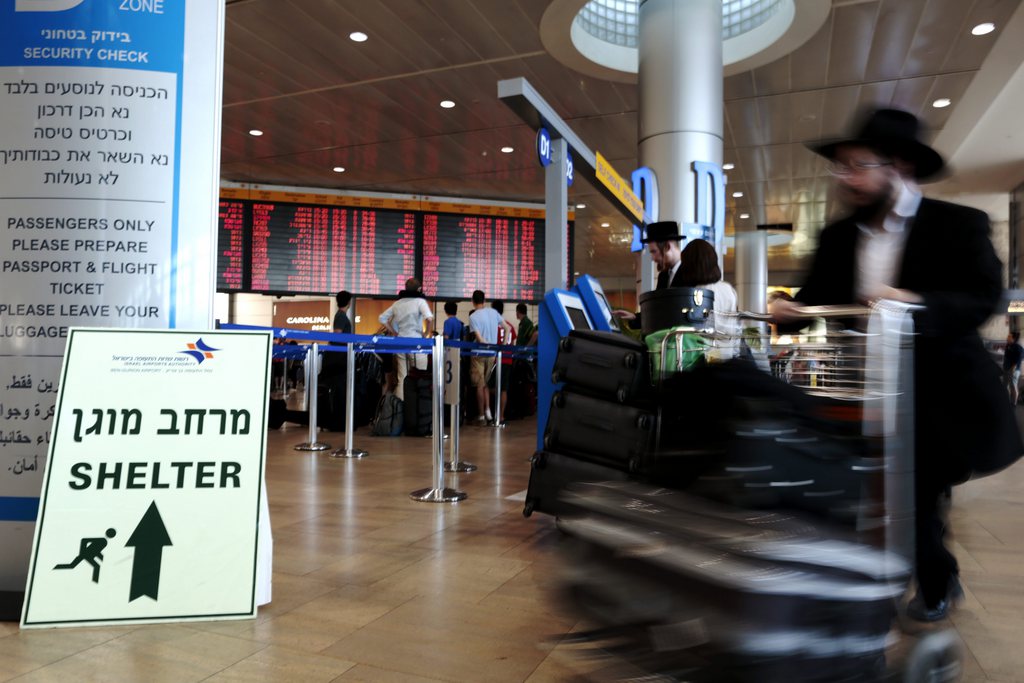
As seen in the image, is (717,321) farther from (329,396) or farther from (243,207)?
(243,207)

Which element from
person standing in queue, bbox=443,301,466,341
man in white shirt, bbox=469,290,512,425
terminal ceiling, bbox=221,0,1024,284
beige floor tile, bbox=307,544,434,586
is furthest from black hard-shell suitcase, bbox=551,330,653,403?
man in white shirt, bbox=469,290,512,425

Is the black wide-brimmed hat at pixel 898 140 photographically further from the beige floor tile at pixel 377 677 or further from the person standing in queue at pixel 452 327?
the person standing in queue at pixel 452 327

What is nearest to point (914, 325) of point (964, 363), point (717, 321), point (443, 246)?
point (964, 363)

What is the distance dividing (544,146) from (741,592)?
276cm

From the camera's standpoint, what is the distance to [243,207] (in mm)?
10695

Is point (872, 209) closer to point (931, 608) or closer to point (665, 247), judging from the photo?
point (931, 608)

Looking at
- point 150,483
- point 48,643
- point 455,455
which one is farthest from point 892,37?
point 48,643

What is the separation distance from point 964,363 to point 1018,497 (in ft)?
11.0

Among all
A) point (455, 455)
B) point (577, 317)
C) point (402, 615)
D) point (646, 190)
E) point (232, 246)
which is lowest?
point (402, 615)

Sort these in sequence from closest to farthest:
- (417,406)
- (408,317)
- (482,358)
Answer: (417,406)
(408,317)
(482,358)

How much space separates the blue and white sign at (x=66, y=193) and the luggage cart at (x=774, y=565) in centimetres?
157

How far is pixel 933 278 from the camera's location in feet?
4.99

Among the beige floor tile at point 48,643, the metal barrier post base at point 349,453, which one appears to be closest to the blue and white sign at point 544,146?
the beige floor tile at point 48,643

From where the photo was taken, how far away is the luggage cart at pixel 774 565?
1.03 meters
